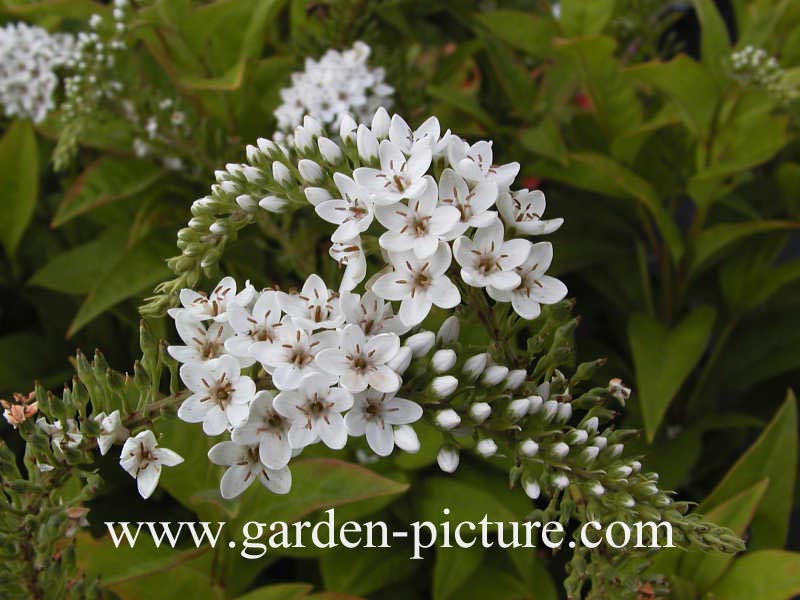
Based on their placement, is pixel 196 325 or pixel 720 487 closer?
pixel 196 325

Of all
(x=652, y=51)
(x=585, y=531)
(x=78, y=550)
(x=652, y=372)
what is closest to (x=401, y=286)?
(x=585, y=531)

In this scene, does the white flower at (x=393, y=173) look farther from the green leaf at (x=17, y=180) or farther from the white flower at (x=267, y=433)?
the green leaf at (x=17, y=180)

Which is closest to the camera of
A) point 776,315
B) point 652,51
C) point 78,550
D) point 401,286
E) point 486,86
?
point 401,286

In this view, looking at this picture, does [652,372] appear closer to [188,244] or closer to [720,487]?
[720,487]

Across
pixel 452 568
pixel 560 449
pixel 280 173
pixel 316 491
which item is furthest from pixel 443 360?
pixel 452 568

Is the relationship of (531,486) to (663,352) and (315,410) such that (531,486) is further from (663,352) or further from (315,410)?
(663,352)

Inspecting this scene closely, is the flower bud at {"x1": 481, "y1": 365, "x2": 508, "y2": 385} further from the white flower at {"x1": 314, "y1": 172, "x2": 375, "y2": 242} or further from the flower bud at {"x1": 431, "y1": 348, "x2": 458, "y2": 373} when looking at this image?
the white flower at {"x1": 314, "y1": 172, "x2": 375, "y2": 242}

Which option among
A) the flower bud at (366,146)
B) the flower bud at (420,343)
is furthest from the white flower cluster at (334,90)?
the flower bud at (420,343)
